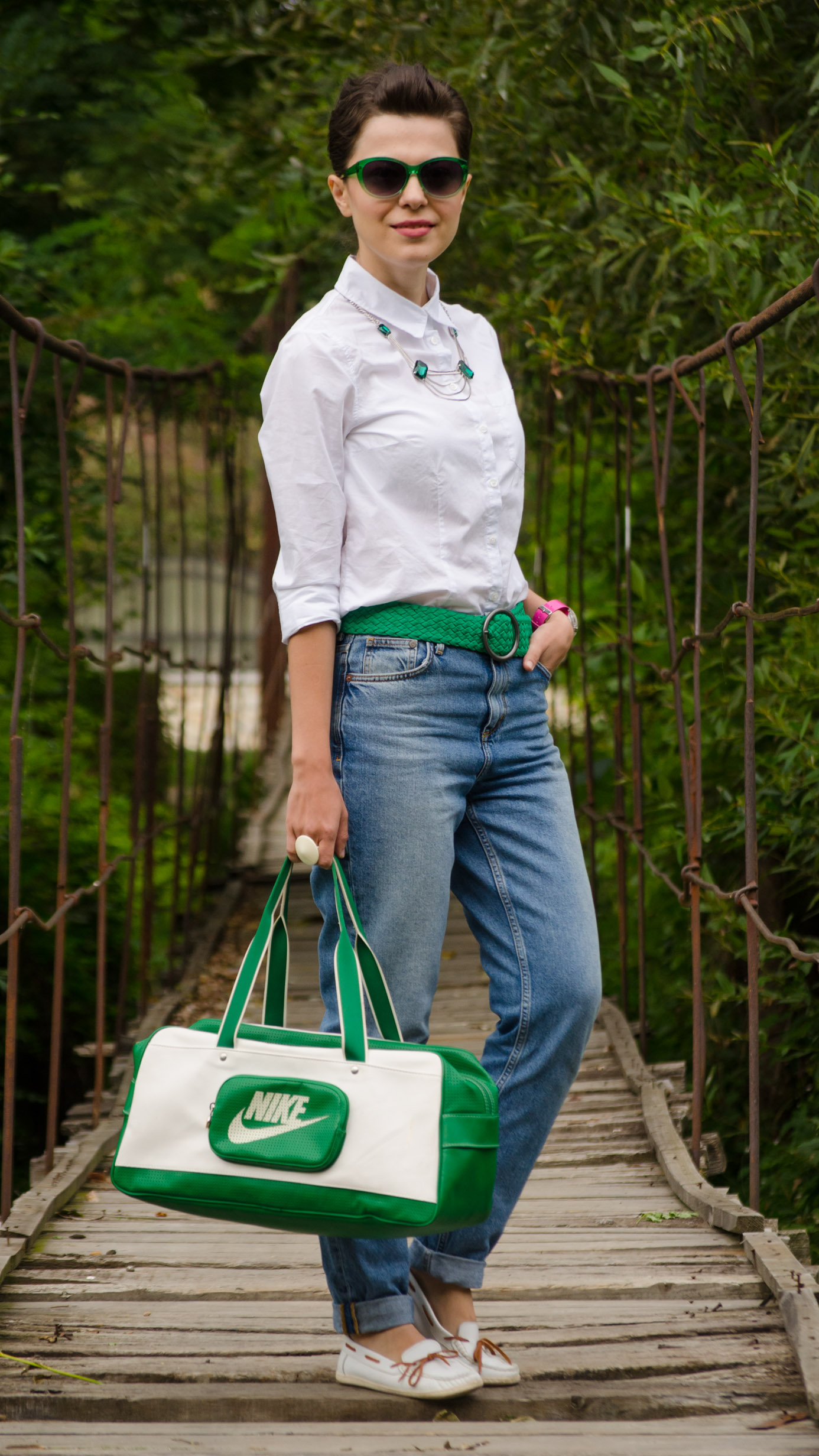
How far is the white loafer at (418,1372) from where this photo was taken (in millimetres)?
1739

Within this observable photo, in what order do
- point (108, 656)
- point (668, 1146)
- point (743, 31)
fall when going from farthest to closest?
1. point (108, 656)
2. point (743, 31)
3. point (668, 1146)

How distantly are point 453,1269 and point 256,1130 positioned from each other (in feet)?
1.28

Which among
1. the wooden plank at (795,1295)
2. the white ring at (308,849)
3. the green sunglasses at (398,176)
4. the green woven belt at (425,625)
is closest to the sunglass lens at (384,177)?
the green sunglasses at (398,176)

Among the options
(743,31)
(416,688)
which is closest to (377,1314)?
(416,688)

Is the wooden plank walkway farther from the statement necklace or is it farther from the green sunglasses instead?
the green sunglasses

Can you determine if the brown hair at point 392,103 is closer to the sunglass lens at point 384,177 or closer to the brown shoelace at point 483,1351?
the sunglass lens at point 384,177

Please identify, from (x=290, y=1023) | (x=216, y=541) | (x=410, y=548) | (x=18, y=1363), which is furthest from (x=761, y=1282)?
(x=216, y=541)

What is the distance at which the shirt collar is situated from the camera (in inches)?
71.4

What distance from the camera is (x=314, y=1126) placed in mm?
1573

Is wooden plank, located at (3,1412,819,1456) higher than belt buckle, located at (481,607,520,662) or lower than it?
lower

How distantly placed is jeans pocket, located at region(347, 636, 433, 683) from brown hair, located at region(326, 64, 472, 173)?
0.63m

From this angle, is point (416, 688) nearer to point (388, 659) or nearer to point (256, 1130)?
point (388, 659)

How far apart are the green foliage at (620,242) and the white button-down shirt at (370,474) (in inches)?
55.5

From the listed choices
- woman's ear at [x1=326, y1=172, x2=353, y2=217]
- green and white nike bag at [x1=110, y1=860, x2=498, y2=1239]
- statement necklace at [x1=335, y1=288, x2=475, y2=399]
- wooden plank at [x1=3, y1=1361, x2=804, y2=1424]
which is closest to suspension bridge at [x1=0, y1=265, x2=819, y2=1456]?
wooden plank at [x1=3, y1=1361, x2=804, y2=1424]
